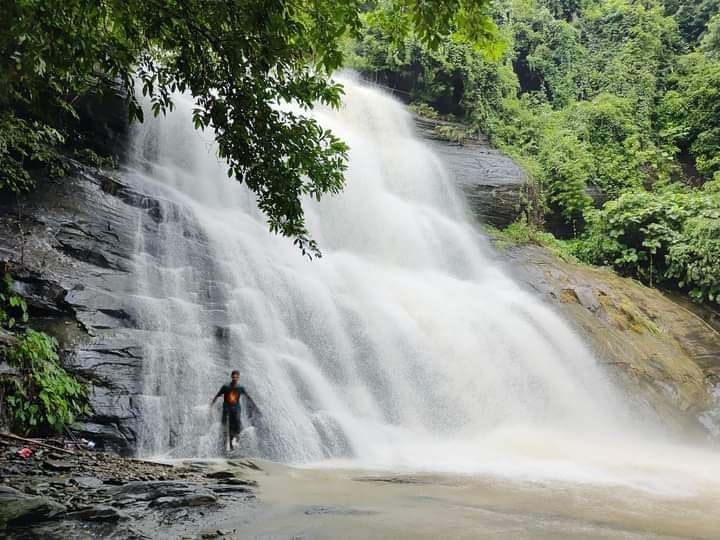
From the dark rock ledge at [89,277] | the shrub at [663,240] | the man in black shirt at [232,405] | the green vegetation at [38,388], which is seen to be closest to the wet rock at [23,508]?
the green vegetation at [38,388]

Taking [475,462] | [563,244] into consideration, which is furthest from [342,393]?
[563,244]

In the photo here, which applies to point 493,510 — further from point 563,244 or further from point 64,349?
point 563,244

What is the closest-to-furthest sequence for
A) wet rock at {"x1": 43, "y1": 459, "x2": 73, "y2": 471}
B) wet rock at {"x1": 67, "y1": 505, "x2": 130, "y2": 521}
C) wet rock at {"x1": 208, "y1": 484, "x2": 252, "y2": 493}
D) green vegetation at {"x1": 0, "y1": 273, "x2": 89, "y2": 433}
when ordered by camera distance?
wet rock at {"x1": 67, "y1": 505, "x2": 130, "y2": 521}
wet rock at {"x1": 208, "y1": 484, "x2": 252, "y2": 493}
wet rock at {"x1": 43, "y1": 459, "x2": 73, "y2": 471}
green vegetation at {"x1": 0, "y1": 273, "x2": 89, "y2": 433}

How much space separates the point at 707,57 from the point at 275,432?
92.6ft

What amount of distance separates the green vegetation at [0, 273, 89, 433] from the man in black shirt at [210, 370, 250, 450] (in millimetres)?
1650

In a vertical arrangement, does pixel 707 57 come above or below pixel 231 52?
above

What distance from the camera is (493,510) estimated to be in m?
4.82

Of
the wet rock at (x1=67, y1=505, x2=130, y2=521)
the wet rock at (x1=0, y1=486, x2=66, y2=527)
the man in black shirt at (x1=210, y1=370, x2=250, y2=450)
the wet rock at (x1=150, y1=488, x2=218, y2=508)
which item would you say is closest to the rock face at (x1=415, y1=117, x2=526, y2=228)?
the man in black shirt at (x1=210, y1=370, x2=250, y2=450)

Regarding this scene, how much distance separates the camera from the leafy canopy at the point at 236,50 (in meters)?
3.86

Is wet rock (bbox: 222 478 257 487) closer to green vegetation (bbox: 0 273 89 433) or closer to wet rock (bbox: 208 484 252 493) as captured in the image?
wet rock (bbox: 208 484 252 493)

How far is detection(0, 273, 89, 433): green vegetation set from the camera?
6.53 metres

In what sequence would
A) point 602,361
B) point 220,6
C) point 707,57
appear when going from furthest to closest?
point 707,57, point 602,361, point 220,6

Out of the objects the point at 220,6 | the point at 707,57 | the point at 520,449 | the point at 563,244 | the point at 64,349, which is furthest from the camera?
the point at 707,57

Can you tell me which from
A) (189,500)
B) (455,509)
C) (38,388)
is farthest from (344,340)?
(189,500)
